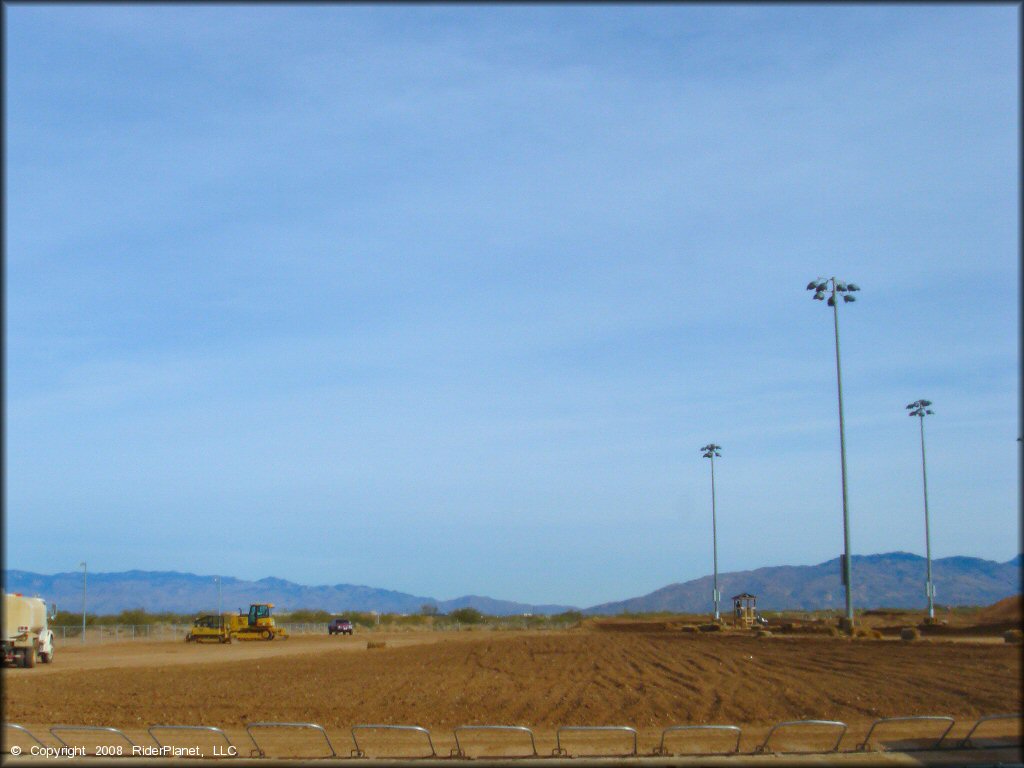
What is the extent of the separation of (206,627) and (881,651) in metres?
45.4

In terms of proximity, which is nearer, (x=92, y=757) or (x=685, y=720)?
(x=92, y=757)

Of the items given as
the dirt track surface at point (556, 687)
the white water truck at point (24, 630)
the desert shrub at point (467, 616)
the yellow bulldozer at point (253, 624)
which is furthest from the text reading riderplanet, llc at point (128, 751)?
the desert shrub at point (467, 616)

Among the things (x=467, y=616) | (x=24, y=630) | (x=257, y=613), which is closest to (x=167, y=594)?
(x=24, y=630)

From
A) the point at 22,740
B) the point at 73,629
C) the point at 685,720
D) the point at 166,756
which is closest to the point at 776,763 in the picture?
the point at 685,720

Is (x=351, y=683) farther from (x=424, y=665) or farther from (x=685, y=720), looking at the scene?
(x=685, y=720)

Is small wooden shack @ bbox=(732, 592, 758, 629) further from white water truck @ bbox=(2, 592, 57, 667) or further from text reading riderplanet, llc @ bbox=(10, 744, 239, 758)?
white water truck @ bbox=(2, 592, 57, 667)

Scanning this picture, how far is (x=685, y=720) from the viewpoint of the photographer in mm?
20203

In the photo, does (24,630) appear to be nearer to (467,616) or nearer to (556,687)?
(556,687)

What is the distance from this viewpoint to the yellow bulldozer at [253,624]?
2452 inches

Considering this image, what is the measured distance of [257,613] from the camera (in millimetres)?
62406

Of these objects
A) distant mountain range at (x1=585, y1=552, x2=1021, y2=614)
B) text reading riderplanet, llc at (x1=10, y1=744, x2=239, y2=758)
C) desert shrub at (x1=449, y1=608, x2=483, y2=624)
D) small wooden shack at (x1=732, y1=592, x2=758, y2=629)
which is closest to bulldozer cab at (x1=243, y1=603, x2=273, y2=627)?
small wooden shack at (x1=732, y1=592, x2=758, y2=629)

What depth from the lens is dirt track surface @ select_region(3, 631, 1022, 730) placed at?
831 inches

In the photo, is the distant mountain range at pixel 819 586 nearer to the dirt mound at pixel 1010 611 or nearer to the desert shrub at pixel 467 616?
the dirt mound at pixel 1010 611

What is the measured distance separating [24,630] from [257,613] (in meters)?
24.3
